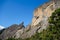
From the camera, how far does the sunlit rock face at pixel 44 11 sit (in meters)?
84.8

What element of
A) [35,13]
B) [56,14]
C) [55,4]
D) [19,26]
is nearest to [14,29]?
[19,26]

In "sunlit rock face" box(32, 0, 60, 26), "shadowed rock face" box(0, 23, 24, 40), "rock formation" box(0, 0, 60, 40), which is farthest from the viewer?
"shadowed rock face" box(0, 23, 24, 40)

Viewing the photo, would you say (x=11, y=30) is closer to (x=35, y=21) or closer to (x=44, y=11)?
(x=35, y=21)

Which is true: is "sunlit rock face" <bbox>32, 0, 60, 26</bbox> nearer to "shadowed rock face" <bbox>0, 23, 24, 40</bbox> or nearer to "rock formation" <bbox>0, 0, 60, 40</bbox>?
"rock formation" <bbox>0, 0, 60, 40</bbox>

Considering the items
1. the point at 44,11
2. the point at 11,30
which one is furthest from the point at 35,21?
the point at 11,30

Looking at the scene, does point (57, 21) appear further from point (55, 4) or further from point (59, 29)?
point (55, 4)

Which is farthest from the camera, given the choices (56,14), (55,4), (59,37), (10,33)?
(10,33)

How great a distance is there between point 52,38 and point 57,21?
138 inches

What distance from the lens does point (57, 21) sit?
42.0 meters

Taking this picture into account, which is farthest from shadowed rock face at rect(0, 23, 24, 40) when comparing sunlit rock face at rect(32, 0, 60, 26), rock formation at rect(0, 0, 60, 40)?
sunlit rock face at rect(32, 0, 60, 26)

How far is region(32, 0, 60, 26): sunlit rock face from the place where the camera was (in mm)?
84812

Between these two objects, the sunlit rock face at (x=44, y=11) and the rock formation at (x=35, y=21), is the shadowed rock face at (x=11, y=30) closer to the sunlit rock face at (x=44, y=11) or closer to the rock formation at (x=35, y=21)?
the rock formation at (x=35, y=21)

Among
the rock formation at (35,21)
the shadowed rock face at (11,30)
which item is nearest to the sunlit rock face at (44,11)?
the rock formation at (35,21)

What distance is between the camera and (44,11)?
306ft
